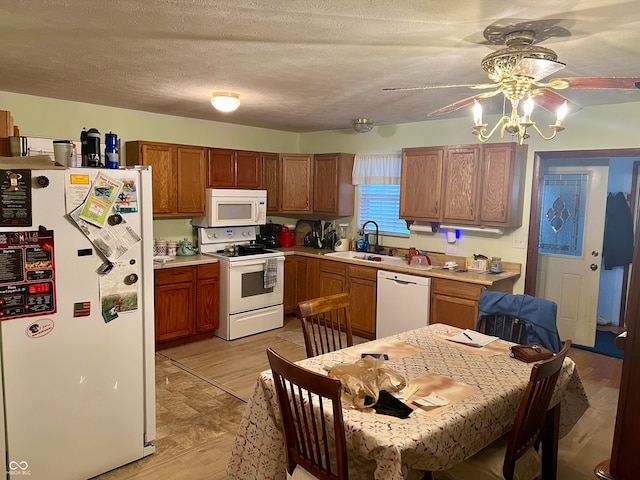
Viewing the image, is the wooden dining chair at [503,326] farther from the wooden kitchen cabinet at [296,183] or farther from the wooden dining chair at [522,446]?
the wooden kitchen cabinet at [296,183]

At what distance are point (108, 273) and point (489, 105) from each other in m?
3.34

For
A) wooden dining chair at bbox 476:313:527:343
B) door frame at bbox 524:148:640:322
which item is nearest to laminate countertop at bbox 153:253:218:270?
wooden dining chair at bbox 476:313:527:343

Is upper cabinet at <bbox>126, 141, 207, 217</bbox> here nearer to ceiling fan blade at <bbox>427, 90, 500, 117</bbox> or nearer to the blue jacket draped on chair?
ceiling fan blade at <bbox>427, 90, 500, 117</bbox>

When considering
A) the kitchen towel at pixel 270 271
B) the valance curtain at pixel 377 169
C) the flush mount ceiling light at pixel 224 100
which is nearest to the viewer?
the flush mount ceiling light at pixel 224 100

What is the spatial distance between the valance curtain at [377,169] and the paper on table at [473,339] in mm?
2845

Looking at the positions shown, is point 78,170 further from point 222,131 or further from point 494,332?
point 222,131

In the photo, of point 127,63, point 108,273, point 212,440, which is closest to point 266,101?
point 127,63

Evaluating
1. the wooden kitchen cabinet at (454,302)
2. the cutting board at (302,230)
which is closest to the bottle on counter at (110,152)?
the wooden kitchen cabinet at (454,302)

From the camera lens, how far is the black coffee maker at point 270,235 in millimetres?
5875

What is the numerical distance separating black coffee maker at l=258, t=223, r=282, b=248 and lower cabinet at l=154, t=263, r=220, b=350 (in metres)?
1.08

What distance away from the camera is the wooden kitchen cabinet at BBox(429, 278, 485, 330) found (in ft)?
13.3

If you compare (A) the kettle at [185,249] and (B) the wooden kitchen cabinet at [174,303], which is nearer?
(B) the wooden kitchen cabinet at [174,303]

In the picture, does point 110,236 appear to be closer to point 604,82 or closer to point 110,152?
point 110,152

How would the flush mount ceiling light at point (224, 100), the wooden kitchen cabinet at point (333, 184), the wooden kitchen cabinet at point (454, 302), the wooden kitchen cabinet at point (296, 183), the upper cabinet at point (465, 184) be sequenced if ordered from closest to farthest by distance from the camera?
the flush mount ceiling light at point (224, 100) < the wooden kitchen cabinet at point (454, 302) < the upper cabinet at point (465, 184) < the wooden kitchen cabinet at point (333, 184) < the wooden kitchen cabinet at point (296, 183)
